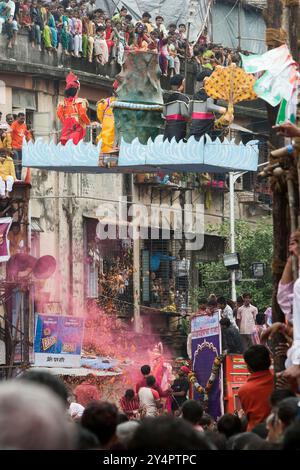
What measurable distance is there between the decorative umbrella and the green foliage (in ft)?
45.0

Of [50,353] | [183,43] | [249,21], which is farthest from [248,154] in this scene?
[249,21]

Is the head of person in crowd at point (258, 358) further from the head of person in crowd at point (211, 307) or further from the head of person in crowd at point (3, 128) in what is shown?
the head of person in crowd at point (3, 128)

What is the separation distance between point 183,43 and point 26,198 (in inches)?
358

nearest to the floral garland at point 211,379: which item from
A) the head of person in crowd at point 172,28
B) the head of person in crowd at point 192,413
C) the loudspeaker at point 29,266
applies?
the head of person in crowd at point 192,413

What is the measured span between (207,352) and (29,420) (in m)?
16.0

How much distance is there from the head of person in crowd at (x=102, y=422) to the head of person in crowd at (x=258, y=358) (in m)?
2.50

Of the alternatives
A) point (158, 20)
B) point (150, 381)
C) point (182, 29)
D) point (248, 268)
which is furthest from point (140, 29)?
point (150, 381)

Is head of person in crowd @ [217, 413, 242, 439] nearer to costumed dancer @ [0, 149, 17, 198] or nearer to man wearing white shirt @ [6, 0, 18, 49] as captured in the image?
costumed dancer @ [0, 149, 17, 198]

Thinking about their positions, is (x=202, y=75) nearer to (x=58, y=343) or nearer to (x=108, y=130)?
(x=58, y=343)

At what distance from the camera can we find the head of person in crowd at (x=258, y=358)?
445 inches

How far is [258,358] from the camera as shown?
11.3 meters

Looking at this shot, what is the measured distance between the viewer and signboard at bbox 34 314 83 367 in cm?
2866

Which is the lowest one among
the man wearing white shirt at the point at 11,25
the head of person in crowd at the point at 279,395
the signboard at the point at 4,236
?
the head of person in crowd at the point at 279,395
